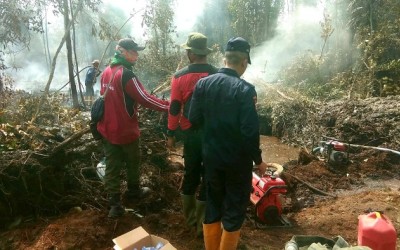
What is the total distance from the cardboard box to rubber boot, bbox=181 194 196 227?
0.81 m

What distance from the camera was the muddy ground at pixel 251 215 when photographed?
11.7 feet

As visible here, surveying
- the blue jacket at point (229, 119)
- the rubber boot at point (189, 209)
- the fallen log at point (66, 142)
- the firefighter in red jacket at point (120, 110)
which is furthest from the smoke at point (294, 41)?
the blue jacket at point (229, 119)

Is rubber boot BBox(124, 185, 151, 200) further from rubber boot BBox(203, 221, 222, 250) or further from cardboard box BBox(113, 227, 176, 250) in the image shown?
rubber boot BBox(203, 221, 222, 250)

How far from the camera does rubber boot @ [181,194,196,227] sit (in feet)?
12.0

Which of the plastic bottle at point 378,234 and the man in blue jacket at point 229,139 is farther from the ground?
the man in blue jacket at point 229,139

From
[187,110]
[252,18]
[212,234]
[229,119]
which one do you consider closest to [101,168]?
[187,110]

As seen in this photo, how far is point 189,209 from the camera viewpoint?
3719 millimetres

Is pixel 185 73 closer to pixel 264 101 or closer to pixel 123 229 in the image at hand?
pixel 123 229

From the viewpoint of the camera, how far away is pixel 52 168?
4.13 meters

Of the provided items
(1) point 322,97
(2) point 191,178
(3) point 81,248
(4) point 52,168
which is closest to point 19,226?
(4) point 52,168

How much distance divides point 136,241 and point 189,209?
100 centimetres

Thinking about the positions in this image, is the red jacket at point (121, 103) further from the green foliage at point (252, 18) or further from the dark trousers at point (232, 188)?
the green foliage at point (252, 18)

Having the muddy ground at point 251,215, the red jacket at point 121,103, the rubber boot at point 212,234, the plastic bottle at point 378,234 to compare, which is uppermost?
the red jacket at point 121,103

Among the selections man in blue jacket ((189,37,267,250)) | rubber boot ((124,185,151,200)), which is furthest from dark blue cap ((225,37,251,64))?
rubber boot ((124,185,151,200))
